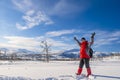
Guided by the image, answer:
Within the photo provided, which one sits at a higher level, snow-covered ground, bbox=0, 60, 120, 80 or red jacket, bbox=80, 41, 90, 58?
red jacket, bbox=80, 41, 90, 58

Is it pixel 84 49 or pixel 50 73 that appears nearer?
pixel 84 49

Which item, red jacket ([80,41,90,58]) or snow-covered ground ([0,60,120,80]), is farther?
red jacket ([80,41,90,58])

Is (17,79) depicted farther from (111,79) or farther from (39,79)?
(111,79)

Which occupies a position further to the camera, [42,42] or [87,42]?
[42,42]

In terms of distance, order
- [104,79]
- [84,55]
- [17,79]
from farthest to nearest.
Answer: [84,55] < [104,79] < [17,79]

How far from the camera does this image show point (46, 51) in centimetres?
7650

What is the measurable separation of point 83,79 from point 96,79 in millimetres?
601

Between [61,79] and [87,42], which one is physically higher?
[87,42]

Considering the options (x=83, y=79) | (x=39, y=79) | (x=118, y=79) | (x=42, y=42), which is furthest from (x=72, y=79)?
(x=42, y=42)

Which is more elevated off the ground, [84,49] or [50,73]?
[84,49]

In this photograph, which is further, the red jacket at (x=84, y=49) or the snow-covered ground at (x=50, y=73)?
the red jacket at (x=84, y=49)

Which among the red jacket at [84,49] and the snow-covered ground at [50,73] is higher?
the red jacket at [84,49]

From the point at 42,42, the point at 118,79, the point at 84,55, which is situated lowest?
the point at 118,79

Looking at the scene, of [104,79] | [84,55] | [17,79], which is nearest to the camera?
[17,79]
